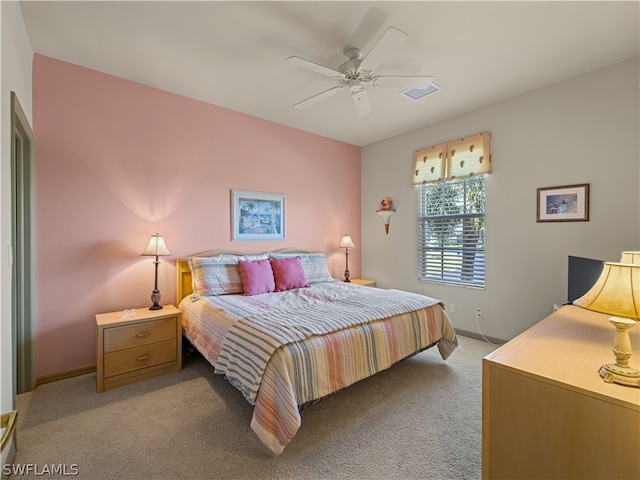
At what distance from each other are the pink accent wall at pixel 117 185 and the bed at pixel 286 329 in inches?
18.3

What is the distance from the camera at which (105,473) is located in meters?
1.58

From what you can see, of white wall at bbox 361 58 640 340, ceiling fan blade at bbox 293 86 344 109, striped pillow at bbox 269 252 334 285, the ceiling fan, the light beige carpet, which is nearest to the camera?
the light beige carpet

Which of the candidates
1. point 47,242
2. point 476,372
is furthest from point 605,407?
point 47,242

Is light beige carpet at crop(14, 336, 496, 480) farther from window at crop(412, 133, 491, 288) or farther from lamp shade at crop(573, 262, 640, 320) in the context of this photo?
window at crop(412, 133, 491, 288)

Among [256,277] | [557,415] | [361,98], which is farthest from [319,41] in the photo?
[557,415]

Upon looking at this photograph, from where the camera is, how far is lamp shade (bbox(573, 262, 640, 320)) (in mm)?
1036

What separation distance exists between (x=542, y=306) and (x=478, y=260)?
0.80 metres

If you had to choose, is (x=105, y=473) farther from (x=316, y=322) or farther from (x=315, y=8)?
(x=315, y=8)

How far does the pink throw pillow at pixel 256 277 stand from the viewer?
3117mm

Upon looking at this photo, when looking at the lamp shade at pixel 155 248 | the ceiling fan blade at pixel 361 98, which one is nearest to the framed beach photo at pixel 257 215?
the lamp shade at pixel 155 248

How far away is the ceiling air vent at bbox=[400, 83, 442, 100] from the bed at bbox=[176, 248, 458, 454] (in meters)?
2.17

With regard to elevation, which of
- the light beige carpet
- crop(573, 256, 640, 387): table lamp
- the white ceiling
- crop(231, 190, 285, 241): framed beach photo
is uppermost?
the white ceiling

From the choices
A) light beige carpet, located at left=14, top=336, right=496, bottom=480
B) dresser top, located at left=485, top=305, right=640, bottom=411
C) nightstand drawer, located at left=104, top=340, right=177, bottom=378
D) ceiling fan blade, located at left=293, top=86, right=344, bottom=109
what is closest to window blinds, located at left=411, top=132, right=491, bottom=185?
ceiling fan blade, located at left=293, top=86, right=344, bottom=109

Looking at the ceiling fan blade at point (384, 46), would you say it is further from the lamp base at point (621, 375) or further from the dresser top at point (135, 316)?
the dresser top at point (135, 316)
